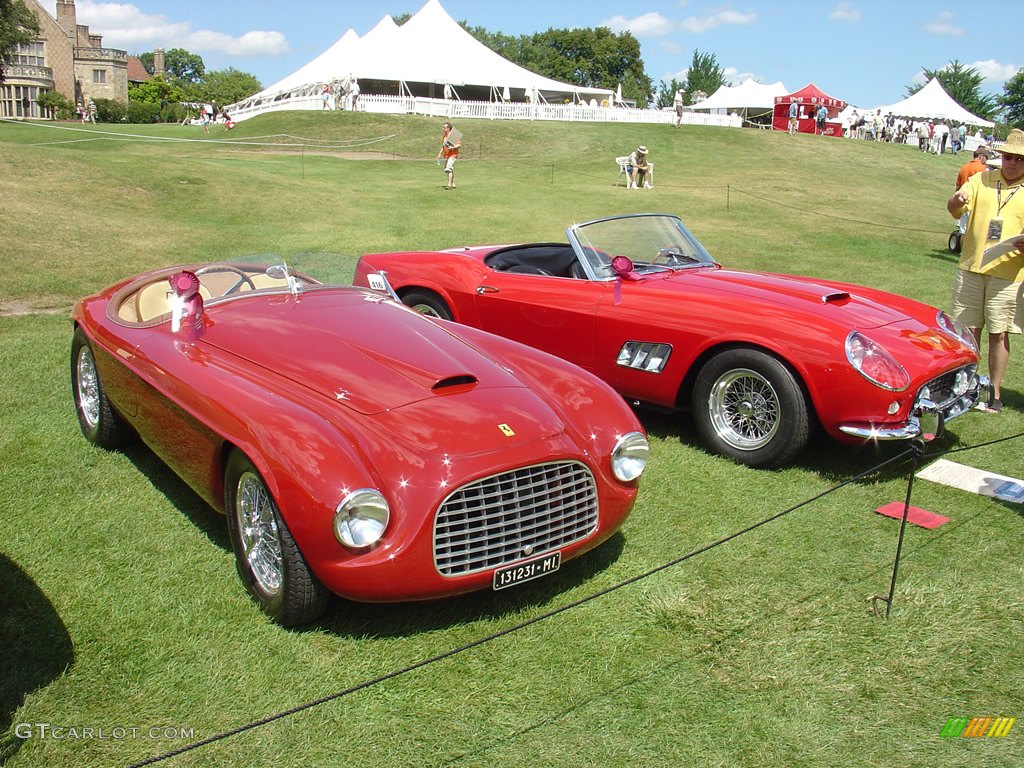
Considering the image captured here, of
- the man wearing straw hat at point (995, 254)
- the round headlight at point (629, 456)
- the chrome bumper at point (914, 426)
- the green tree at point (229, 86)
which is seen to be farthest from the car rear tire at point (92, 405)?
the green tree at point (229, 86)

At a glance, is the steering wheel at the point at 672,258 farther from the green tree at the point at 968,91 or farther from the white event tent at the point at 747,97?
the green tree at the point at 968,91

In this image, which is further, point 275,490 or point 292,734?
point 275,490

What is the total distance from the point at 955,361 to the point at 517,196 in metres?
17.2

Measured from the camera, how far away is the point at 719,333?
5.41 metres

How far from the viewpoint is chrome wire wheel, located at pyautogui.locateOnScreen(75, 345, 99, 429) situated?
5.46 m

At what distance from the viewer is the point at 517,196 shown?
2159cm

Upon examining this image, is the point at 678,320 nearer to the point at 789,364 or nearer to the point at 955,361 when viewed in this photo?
the point at 789,364

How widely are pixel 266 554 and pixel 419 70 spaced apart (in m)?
47.6

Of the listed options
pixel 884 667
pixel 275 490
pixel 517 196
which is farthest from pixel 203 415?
pixel 517 196

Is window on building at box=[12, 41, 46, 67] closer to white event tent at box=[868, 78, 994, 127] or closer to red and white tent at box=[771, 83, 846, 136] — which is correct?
red and white tent at box=[771, 83, 846, 136]

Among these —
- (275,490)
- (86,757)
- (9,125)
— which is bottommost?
(86,757)

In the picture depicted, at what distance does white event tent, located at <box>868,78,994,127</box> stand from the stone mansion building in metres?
70.6

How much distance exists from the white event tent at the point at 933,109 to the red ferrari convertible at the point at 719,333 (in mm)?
54325

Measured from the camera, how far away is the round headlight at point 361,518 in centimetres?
314
